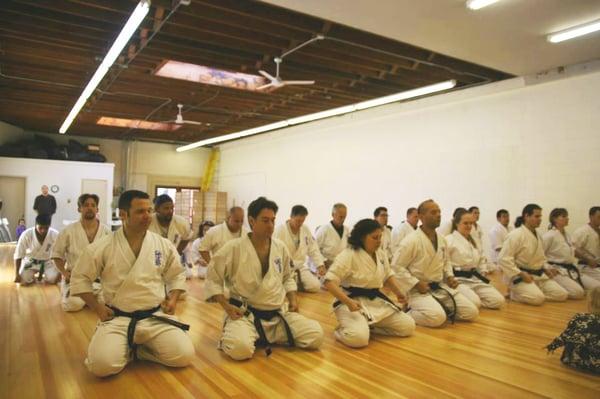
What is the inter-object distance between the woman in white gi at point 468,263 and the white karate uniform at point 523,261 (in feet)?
1.08

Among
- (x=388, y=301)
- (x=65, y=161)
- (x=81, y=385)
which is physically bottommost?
(x=81, y=385)

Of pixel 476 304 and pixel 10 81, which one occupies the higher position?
pixel 10 81

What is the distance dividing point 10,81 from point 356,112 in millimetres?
7179

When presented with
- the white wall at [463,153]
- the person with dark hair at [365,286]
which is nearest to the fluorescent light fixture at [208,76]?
the white wall at [463,153]

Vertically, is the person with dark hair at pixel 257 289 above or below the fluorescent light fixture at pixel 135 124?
below

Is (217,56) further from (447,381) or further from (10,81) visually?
(447,381)

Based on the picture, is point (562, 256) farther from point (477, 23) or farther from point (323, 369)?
point (323, 369)

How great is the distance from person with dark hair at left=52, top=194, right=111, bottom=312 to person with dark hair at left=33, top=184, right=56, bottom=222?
8467 mm

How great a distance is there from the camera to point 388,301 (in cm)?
382

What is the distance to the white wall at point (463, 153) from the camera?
22.6ft

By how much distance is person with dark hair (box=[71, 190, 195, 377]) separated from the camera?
2924 millimetres

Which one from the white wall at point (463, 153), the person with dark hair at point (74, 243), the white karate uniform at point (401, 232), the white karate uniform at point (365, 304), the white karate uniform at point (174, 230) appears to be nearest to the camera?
the white karate uniform at point (365, 304)

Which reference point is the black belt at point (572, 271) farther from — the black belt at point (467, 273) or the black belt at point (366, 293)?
the black belt at point (366, 293)

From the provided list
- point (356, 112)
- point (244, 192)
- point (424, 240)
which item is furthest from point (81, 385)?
point (244, 192)
